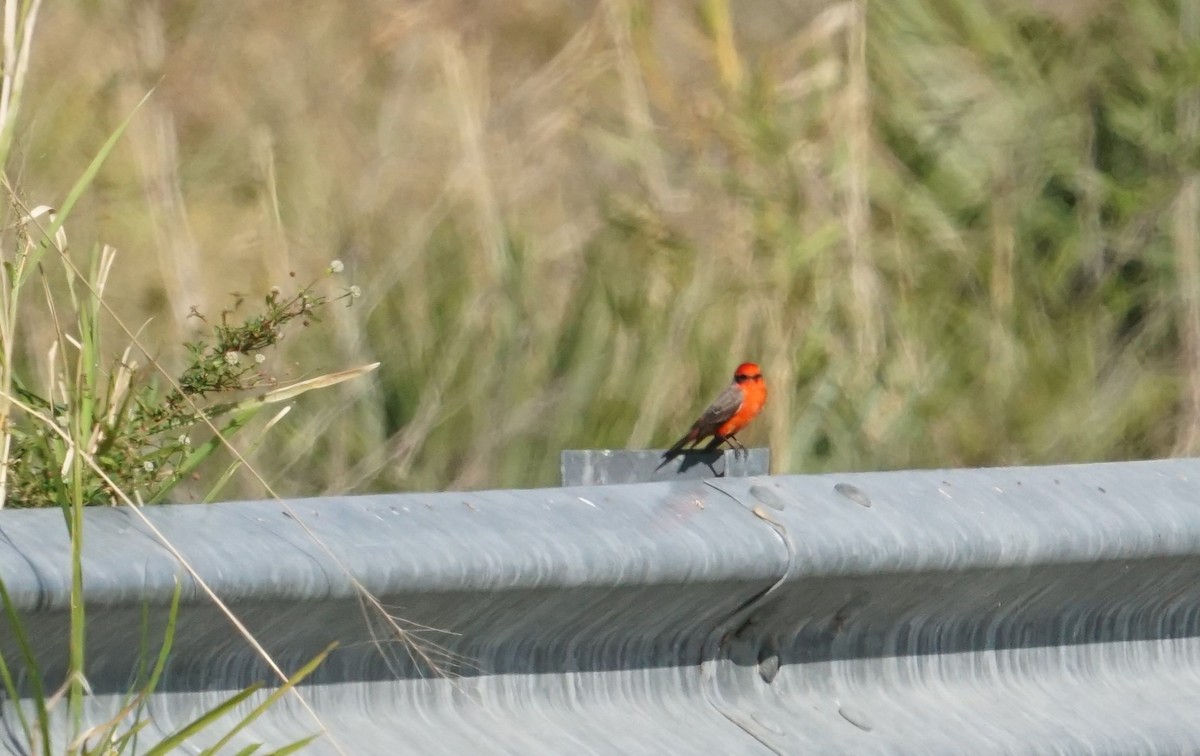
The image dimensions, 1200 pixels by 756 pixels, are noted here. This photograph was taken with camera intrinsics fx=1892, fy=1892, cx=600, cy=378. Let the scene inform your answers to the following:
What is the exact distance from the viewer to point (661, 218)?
5141 millimetres

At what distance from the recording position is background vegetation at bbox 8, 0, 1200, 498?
4648 millimetres

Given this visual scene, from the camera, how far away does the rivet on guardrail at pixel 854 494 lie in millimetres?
2777

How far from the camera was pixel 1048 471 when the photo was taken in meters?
3.05

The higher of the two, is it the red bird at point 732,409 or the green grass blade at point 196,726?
the red bird at point 732,409

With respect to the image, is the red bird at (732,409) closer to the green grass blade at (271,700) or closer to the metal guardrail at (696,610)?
the metal guardrail at (696,610)

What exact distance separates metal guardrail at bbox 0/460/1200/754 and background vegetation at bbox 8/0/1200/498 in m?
1.61

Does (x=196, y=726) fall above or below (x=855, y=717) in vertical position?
above

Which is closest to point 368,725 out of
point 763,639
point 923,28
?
point 763,639

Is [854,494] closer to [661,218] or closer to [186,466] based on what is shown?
[186,466]

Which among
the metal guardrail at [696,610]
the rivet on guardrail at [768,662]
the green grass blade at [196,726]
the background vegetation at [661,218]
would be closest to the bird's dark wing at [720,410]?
the background vegetation at [661,218]

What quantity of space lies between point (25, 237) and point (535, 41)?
3.64 meters

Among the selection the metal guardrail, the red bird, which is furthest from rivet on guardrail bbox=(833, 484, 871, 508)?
the red bird

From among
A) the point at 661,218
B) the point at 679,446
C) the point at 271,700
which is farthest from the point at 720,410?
the point at 271,700

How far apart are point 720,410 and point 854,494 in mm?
1664
